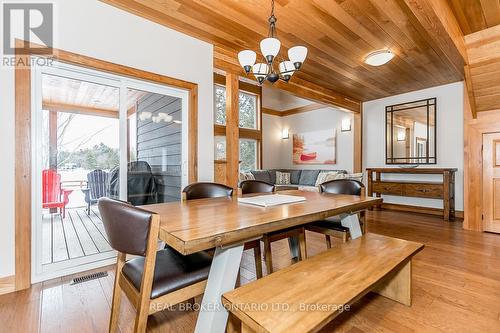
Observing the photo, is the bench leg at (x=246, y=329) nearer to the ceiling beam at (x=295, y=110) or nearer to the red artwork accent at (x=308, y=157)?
the red artwork accent at (x=308, y=157)

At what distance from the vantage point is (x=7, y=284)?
1888 mm

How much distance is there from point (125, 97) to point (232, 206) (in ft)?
5.77

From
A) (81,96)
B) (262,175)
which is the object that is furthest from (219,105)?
(81,96)

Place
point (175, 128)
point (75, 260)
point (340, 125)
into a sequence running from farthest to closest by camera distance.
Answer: point (340, 125) < point (175, 128) < point (75, 260)

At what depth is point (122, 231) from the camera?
3.62 ft

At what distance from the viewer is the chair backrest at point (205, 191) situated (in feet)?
7.06

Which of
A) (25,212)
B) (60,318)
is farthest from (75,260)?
(60,318)

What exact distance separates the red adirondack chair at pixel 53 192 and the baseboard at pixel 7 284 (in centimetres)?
58

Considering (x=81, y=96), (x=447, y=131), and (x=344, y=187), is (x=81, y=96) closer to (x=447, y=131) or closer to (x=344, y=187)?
(x=344, y=187)

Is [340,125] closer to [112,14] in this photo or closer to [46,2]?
[112,14]

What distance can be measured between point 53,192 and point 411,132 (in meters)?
5.77

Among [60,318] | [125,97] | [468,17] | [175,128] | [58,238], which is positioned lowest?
[60,318]

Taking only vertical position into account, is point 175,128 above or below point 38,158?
above

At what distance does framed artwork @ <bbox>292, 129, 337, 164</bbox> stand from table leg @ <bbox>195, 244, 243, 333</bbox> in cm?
554
